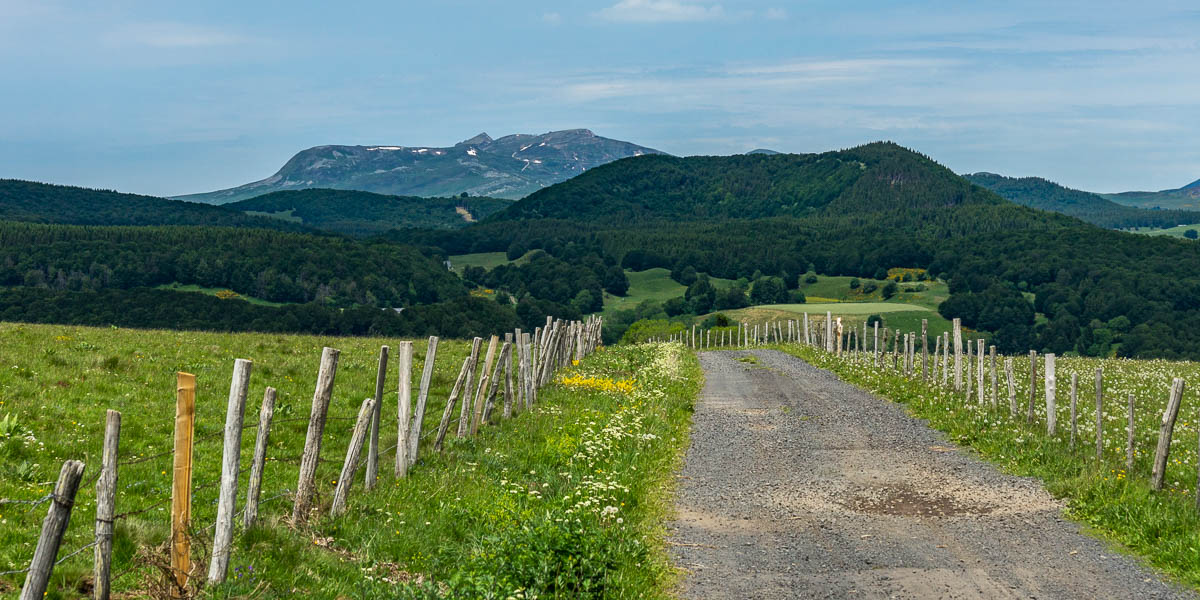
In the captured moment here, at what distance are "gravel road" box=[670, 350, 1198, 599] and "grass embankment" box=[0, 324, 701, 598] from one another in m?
0.88

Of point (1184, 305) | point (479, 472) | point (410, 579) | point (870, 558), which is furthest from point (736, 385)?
point (1184, 305)

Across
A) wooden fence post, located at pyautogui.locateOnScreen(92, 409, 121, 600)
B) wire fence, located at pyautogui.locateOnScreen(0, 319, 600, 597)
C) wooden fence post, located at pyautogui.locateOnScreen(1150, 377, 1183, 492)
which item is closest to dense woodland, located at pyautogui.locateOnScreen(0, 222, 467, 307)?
wire fence, located at pyautogui.locateOnScreen(0, 319, 600, 597)

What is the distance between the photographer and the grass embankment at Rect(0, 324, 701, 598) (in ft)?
29.0

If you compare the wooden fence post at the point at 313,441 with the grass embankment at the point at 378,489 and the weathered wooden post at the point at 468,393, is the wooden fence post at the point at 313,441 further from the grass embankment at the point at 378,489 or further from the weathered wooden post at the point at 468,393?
the weathered wooden post at the point at 468,393

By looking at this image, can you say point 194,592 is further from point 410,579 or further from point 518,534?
point 518,534

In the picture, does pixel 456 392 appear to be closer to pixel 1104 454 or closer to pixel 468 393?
pixel 468 393

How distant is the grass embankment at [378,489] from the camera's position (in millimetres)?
8828

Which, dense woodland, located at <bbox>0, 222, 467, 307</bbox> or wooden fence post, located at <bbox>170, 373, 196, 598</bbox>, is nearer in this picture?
wooden fence post, located at <bbox>170, 373, 196, 598</bbox>

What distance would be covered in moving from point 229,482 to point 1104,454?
14749 mm

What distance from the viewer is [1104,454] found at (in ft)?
52.4

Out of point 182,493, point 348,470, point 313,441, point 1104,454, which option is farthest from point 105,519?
point 1104,454

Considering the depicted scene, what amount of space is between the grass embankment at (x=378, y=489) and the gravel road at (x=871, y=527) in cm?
88

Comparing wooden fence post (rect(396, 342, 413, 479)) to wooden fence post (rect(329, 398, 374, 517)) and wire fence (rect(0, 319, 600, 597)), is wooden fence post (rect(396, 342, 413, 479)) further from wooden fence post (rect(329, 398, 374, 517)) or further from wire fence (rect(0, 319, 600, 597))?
wooden fence post (rect(329, 398, 374, 517))

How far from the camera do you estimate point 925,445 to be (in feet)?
61.9
